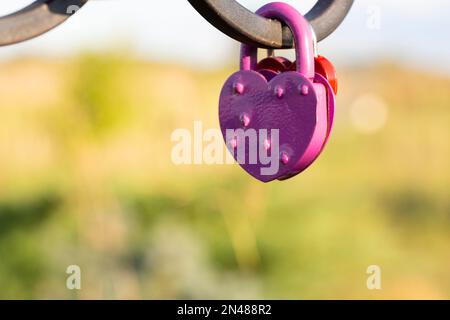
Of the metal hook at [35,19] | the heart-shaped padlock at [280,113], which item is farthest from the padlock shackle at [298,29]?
the metal hook at [35,19]

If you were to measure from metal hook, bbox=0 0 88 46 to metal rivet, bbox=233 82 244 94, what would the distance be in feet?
0.64

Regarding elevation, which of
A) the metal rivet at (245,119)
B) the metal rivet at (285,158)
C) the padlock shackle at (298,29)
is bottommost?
the metal rivet at (285,158)

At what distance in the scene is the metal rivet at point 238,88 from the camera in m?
0.66

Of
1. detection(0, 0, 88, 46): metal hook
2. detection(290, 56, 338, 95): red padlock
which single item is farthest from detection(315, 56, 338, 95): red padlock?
detection(0, 0, 88, 46): metal hook

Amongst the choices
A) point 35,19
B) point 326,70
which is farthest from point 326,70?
point 35,19

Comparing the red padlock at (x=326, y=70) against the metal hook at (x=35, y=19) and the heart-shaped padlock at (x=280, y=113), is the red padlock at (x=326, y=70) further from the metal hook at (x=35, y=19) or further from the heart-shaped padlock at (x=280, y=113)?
the metal hook at (x=35, y=19)

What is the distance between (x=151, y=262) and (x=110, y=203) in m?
0.26

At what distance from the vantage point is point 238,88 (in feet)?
2.17

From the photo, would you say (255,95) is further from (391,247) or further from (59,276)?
(391,247)

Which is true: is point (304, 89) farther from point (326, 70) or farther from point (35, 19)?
point (35, 19)

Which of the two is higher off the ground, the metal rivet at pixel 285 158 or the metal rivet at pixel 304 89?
the metal rivet at pixel 304 89

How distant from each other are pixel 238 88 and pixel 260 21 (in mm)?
98

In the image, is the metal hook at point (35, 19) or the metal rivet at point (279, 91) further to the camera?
the metal rivet at point (279, 91)
